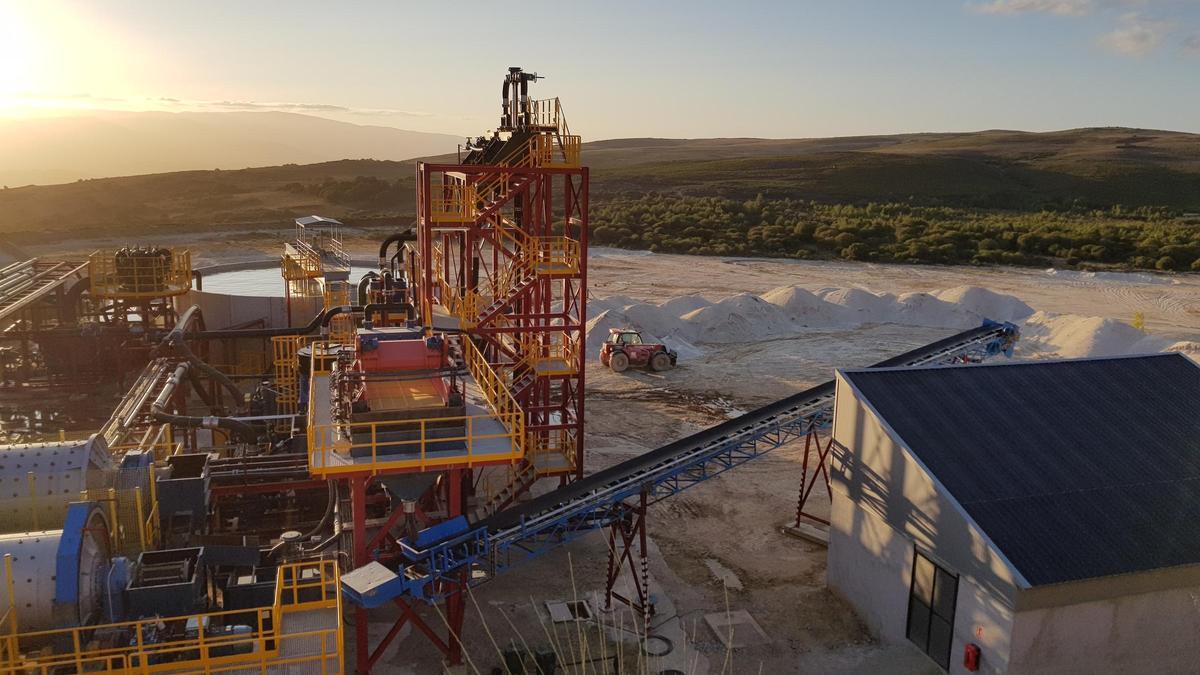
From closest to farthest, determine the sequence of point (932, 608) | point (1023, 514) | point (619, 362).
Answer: point (1023, 514)
point (932, 608)
point (619, 362)

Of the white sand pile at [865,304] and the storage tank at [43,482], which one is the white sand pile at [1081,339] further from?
the storage tank at [43,482]

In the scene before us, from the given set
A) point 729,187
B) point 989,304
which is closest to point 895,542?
point 989,304

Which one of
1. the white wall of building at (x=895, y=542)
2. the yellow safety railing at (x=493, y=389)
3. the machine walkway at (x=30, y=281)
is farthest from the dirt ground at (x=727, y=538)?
the machine walkway at (x=30, y=281)

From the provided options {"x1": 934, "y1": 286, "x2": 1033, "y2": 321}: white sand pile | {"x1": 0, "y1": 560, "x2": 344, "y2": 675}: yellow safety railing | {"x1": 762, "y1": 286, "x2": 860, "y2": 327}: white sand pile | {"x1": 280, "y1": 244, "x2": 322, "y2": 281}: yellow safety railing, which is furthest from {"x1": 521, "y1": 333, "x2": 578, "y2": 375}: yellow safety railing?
{"x1": 934, "y1": 286, "x2": 1033, "y2": 321}: white sand pile

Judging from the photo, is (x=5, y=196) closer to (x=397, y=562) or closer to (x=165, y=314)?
(x=165, y=314)

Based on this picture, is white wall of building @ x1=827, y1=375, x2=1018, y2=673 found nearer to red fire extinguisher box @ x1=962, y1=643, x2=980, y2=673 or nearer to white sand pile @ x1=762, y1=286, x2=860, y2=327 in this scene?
red fire extinguisher box @ x1=962, y1=643, x2=980, y2=673

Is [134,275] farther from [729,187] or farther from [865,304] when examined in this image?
[729,187]
